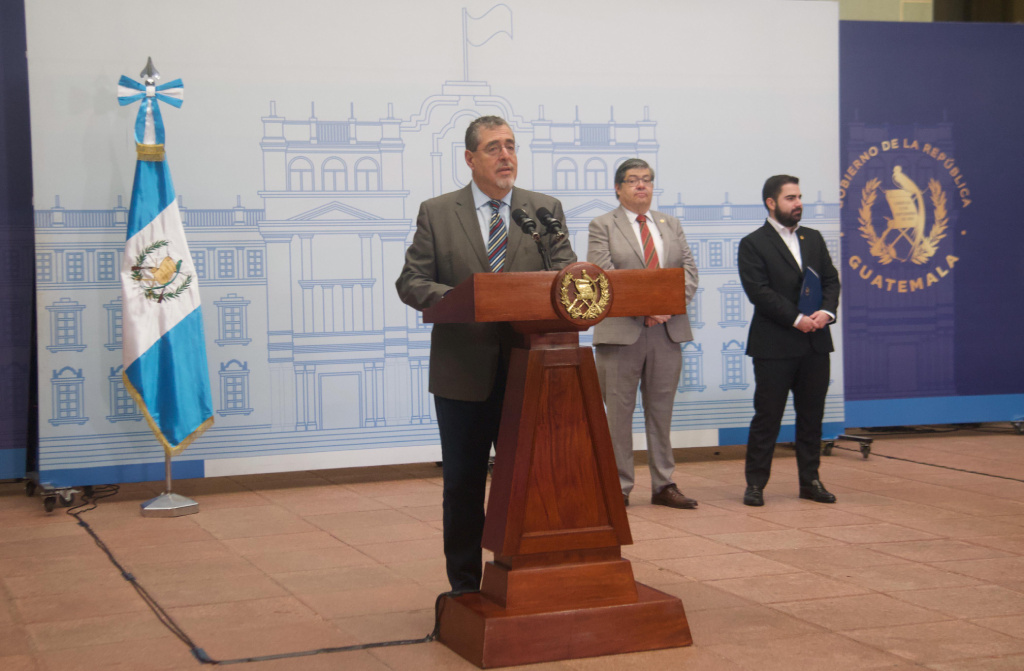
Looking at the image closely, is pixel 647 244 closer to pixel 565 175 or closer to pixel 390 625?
pixel 565 175

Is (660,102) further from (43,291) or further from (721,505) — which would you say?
(43,291)

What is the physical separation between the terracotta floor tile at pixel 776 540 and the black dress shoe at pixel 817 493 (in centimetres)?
69

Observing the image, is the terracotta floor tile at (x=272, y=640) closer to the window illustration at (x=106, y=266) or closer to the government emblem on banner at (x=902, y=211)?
the window illustration at (x=106, y=266)

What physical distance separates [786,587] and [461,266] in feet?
5.28

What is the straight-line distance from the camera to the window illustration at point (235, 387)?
577 cm

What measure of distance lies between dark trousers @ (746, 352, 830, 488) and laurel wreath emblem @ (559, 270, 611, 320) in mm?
2551

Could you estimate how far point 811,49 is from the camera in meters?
6.63

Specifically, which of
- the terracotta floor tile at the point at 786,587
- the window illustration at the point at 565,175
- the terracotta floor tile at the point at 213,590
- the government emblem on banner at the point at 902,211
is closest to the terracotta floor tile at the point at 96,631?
the terracotta floor tile at the point at 213,590

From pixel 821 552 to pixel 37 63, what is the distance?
14.8 ft

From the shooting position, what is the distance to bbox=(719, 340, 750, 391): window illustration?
6.57 metres

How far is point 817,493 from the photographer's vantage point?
203 inches

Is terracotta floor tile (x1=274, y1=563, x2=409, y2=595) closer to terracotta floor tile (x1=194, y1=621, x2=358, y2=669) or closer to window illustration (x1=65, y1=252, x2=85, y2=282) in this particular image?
terracotta floor tile (x1=194, y1=621, x2=358, y2=669)

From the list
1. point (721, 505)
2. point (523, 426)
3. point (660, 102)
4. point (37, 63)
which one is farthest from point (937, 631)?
point (37, 63)

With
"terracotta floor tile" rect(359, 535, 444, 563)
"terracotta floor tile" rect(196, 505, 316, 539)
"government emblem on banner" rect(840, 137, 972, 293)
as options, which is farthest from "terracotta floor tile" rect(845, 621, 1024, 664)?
"government emblem on banner" rect(840, 137, 972, 293)
